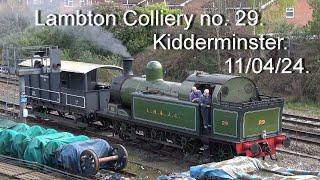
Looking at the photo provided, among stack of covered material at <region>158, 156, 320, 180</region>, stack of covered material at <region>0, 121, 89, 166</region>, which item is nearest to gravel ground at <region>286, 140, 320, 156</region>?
stack of covered material at <region>158, 156, 320, 180</region>

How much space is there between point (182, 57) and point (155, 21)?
4.25 meters

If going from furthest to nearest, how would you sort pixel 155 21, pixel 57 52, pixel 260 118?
1. pixel 155 21
2. pixel 57 52
3. pixel 260 118

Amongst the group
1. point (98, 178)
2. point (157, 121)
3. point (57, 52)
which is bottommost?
point (98, 178)

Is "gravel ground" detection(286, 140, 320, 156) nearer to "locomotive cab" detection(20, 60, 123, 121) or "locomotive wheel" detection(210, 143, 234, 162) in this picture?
"locomotive wheel" detection(210, 143, 234, 162)

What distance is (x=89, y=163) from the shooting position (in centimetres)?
1348

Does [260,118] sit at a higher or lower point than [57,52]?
lower

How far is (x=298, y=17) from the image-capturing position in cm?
4069

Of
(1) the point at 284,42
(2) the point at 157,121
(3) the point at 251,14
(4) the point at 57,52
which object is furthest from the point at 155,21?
(2) the point at 157,121

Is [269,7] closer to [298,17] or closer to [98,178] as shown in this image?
[298,17]

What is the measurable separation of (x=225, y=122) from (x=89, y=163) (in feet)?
12.5

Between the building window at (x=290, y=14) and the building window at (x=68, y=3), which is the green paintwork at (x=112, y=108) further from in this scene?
the building window at (x=290, y=14)

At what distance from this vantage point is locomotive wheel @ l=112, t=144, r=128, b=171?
551 inches

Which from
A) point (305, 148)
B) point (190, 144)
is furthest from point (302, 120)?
point (190, 144)

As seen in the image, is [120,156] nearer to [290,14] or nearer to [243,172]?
[243,172]
